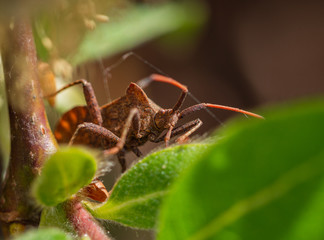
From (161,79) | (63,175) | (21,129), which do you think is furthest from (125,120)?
(63,175)

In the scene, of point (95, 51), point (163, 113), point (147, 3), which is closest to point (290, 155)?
point (163, 113)

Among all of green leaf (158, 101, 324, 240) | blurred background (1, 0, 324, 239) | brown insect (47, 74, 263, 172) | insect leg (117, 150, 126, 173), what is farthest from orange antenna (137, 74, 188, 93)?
blurred background (1, 0, 324, 239)

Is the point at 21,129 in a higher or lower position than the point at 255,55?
higher

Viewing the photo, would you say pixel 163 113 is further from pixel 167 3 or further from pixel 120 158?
pixel 167 3

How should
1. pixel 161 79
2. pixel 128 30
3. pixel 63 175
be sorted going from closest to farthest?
pixel 63 175, pixel 161 79, pixel 128 30

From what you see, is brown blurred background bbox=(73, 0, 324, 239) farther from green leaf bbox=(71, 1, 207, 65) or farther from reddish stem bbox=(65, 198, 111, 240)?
reddish stem bbox=(65, 198, 111, 240)

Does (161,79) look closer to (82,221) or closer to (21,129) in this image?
(21,129)

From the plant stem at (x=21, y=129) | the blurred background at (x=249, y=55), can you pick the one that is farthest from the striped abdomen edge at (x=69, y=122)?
the blurred background at (x=249, y=55)
